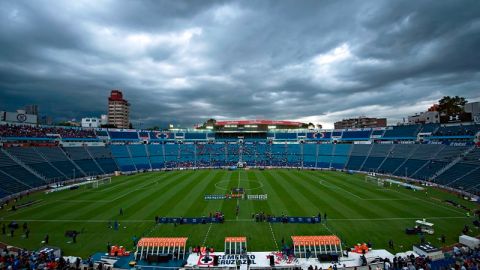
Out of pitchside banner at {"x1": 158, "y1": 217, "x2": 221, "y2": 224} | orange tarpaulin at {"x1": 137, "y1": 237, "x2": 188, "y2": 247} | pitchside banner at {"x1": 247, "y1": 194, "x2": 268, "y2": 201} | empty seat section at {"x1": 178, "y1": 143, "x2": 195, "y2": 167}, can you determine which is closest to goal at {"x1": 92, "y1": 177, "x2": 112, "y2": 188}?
empty seat section at {"x1": 178, "y1": 143, "x2": 195, "y2": 167}

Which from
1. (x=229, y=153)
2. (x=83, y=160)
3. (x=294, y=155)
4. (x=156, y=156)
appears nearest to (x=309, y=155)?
(x=294, y=155)

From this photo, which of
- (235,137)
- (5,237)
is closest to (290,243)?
(5,237)

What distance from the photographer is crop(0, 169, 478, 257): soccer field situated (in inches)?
989

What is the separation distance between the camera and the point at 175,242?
71.4ft

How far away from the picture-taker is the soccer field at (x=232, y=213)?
25.1 metres

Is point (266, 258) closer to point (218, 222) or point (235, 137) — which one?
point (218, 222)

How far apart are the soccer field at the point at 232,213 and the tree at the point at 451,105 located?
65313mm

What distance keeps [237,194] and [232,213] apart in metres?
8.50

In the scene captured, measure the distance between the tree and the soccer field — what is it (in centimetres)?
6531

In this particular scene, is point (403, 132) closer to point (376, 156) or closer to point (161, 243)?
point (376, 156)

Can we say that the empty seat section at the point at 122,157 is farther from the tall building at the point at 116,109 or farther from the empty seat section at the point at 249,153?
the tall building at the point at 116,109

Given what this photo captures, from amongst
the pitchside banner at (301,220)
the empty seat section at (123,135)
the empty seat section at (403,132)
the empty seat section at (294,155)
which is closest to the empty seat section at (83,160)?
the empty seat section at (123,135)

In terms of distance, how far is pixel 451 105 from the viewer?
9388cm

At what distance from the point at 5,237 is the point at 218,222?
66.4ft
